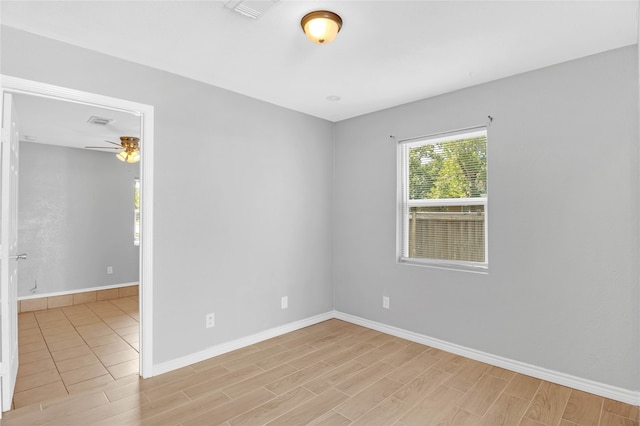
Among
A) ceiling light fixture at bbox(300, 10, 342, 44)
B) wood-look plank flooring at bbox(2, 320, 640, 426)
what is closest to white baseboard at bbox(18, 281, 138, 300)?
wood-look plank flooring at bbox(2, 320, 640, 426)

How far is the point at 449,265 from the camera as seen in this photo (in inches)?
131

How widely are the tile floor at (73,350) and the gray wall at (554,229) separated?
2937 mm

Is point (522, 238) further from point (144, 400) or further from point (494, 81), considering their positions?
point (144, 400)

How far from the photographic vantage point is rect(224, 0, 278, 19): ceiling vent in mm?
1901

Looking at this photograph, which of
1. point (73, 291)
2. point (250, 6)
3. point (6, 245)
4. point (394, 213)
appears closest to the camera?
point (250, 6)

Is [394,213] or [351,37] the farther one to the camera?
[394,213]

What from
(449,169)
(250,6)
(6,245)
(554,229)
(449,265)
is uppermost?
(250,6)

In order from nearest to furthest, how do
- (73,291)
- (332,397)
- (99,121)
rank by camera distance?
1. (332,397)
2. (99,121)
3. (73,291)

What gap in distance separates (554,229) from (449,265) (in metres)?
0.97

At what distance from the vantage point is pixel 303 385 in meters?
2.61

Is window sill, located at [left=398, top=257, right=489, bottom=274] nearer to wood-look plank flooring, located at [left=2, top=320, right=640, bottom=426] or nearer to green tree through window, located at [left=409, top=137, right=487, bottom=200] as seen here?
green tree through window, located at [left=409, top=137, right=487, bottom=200]

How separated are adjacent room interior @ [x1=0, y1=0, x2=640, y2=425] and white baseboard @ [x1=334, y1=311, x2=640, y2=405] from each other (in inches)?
0.5

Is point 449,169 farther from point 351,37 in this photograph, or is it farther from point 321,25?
point 321,25

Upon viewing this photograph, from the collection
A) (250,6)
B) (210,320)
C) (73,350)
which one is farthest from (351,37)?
(73,350)
